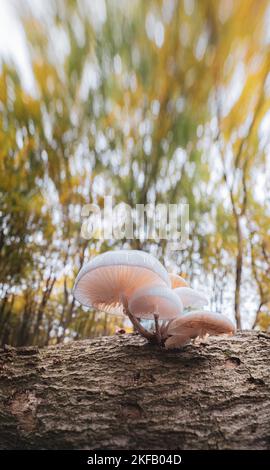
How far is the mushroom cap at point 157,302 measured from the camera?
0.72 m

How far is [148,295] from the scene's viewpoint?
73 centimetres

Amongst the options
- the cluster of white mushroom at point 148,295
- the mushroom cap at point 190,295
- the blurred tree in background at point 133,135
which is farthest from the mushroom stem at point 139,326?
the blurred tree in background at point 133,135

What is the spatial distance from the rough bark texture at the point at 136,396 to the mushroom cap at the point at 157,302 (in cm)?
14

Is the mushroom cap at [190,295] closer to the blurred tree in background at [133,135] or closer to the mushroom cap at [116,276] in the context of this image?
the mushroom cap at [116,276]

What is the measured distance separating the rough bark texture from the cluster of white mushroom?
87 mm

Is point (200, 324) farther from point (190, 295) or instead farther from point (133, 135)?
point (133, 135)

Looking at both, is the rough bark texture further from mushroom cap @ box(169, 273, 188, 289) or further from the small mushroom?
mushroom cap @ box(169, 273, 188, 289)

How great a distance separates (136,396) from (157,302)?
0.22m

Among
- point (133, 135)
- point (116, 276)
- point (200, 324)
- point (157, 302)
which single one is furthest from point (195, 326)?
point (133, 135)

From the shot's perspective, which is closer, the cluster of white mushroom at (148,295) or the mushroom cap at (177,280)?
the cluster of white mushroom at (148,295)

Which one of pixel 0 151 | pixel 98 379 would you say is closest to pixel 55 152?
pixel 0 151

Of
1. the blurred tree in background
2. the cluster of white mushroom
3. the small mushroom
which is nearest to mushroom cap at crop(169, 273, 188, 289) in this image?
the cluster of white mushroom
